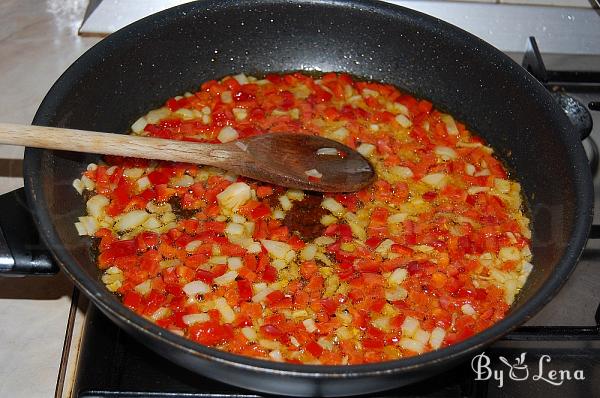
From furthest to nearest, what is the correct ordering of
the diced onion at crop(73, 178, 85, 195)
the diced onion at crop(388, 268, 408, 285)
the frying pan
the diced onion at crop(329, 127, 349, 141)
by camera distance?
the diced onion at crop(329, 127, 349, 141)
the diced onion at crop(73, 178, 85, 195)
the diced onion at crop(388, 268, 408, 285)
the frying pan

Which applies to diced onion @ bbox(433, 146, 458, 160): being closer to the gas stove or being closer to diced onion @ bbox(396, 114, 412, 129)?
diced onion @ bbox(396, 114, 412, 129)

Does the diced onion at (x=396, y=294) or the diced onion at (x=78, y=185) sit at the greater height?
the diced onion at (x=396, y=294)

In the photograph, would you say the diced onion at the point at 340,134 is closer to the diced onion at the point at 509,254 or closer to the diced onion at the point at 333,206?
the diced onion at the point at 333,206

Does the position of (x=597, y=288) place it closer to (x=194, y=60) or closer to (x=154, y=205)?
(x=154, y=205)

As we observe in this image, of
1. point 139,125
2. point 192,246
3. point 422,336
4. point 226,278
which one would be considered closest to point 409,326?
point 422,336

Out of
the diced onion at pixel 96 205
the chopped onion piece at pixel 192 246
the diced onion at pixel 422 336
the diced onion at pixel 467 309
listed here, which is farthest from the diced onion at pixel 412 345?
the diced onion at pixel 96 205

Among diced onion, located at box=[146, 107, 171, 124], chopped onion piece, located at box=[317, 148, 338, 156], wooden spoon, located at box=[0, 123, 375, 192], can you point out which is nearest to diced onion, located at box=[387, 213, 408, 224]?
wooden spoon, located at box=[0, 123, 375, 192]

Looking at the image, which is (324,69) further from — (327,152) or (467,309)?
(467,309)
